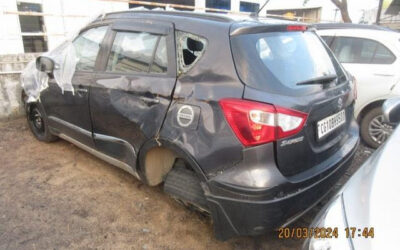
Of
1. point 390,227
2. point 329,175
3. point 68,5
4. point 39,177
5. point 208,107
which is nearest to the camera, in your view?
point 390,227

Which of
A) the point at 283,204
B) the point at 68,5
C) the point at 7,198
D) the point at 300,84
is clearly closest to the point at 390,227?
the point at 283,204

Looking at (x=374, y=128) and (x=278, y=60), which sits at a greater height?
(x=278, y=60)

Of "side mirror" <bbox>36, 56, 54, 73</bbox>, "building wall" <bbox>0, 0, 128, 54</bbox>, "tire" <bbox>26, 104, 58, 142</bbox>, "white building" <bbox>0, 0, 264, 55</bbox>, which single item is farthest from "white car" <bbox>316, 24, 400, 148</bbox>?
"building wall" <bbox>0, 0, 128, 54</bbox>

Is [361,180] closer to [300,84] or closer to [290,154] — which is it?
[290,154]

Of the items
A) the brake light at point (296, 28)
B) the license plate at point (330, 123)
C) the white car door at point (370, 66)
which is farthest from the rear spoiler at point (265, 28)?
the white car door at point (370, 66)

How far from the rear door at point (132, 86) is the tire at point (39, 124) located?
1383 mm

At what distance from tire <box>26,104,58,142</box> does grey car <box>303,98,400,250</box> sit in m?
3.65

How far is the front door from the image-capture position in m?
3.12

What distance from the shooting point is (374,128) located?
14.4 ft

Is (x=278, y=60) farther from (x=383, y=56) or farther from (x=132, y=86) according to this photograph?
(x=383, y=56)

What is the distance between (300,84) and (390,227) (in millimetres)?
1187

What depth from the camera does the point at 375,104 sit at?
4.34m

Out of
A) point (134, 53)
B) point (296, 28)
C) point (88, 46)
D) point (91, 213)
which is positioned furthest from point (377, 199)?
point (88, 46)

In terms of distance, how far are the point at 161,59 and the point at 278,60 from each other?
3.05 ft
